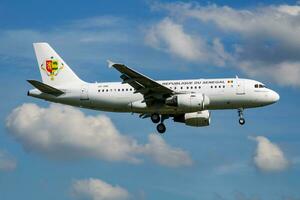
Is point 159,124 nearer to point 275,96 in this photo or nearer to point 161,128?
point 161,128

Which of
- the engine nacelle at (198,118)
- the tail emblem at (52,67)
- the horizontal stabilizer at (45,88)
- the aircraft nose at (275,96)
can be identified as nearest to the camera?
the horizontal stabilizer at (45,88)

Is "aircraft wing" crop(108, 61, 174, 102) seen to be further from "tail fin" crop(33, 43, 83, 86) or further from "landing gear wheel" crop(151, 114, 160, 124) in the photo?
"tail fin" crop(33, 43, 83, 86)

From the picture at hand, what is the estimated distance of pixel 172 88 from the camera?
7244cm

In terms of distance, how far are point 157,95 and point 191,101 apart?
11.9 feet

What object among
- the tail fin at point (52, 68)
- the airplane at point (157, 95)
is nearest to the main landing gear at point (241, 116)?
the airplane at point (157, 95)

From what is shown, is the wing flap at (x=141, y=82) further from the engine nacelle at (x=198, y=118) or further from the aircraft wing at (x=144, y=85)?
the engine nacelle at (x=198, y=118)

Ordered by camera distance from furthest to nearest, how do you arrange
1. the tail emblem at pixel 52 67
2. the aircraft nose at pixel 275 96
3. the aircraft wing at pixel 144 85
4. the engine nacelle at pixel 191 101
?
the tail emblem at pixel 52 67 < the aircraft nose at pixel 275 96 < the engine nacelle at pixel 191 101 < the aircraft wing at pixel 144 85

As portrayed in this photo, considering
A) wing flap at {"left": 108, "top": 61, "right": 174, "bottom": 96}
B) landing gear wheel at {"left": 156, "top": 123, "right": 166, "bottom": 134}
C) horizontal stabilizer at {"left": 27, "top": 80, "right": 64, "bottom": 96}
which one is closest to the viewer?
wing flap at {"left": 108, "top": 61, "right": 174, "bottom": 96}

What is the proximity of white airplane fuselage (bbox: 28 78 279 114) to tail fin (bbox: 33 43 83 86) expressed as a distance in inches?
63.9

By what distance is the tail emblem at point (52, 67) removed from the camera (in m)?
77.4

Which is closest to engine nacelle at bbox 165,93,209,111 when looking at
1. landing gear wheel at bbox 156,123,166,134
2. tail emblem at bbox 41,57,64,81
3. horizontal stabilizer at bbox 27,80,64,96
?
landing gear wheel at bbox 156,123,166,134

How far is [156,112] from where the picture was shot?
73625 mm

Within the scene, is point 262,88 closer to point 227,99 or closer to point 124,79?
point 227,99

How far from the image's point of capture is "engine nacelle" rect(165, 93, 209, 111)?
69.7 meters
